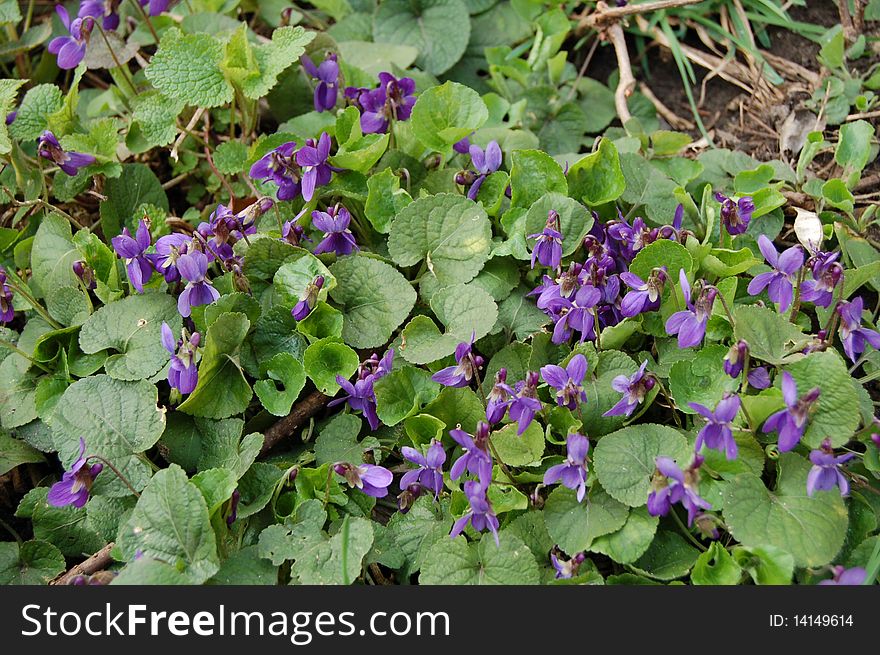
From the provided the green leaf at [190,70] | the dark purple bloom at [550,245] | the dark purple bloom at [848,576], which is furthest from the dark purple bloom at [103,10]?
the dark purple bloom at [848,576]

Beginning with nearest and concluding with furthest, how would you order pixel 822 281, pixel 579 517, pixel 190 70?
pixel 579 517 → pixel 822 281 → pixel 190 70

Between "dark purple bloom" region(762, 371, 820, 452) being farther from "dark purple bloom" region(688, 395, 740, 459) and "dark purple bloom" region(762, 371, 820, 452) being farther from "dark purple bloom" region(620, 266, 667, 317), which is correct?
"dark purple bloom" region(620, 266, 667, 317)

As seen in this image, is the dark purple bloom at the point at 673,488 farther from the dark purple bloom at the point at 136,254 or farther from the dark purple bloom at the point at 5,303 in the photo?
the dark purple bloom at the point at 5,303

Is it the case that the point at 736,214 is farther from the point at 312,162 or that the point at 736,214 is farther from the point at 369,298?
the point at 312,162

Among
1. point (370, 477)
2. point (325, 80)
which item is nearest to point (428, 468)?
point (370, 477)

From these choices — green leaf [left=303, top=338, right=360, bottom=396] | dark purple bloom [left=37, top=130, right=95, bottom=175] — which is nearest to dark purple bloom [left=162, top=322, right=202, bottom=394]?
green leaf [left=303, top=338, right=360, bottom=396]

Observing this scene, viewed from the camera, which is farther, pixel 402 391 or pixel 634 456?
pixel 402 391
